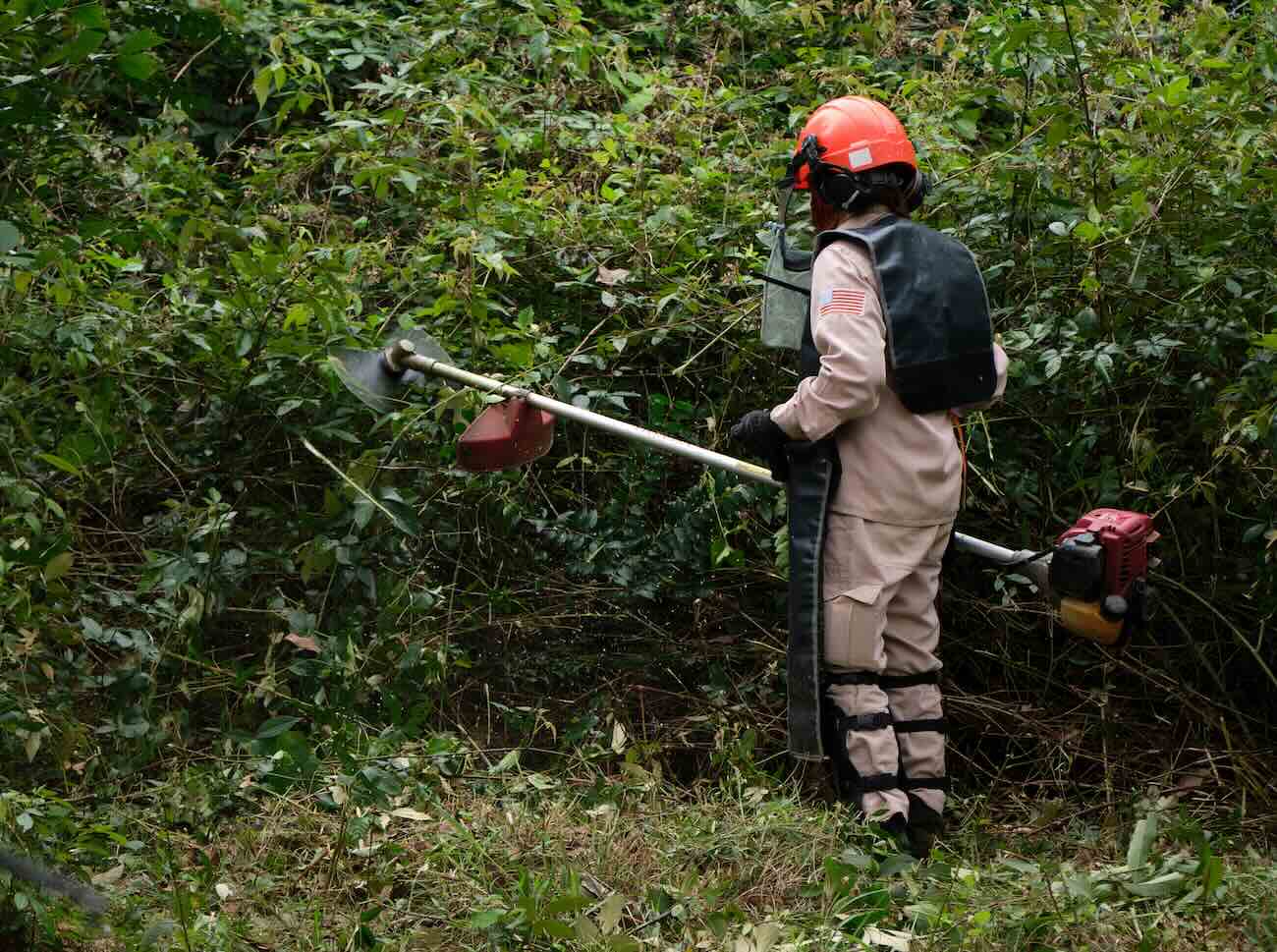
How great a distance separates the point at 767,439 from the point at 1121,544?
90 cm

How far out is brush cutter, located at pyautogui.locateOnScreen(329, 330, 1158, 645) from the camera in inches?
132

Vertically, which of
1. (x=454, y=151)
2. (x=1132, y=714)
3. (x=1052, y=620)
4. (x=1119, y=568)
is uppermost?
(x=454, y=151)

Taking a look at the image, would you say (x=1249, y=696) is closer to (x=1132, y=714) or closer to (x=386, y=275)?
(x=1132, y=714)

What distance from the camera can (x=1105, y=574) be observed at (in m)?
3.36

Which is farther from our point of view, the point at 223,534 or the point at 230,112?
the point at 230,112

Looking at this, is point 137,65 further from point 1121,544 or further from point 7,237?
point 1121,544

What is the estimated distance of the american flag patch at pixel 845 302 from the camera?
350 cm

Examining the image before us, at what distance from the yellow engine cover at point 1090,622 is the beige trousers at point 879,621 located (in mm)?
401

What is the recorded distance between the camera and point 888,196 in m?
3.70

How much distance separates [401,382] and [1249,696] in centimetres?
269

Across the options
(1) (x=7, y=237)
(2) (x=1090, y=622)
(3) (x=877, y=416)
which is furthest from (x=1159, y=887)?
(1) (x=7, y=237)

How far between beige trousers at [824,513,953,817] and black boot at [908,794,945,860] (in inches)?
0.7

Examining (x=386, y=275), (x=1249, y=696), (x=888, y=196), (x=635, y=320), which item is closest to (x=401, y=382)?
(x=386, y=275)

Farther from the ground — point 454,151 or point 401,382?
point 454,151
